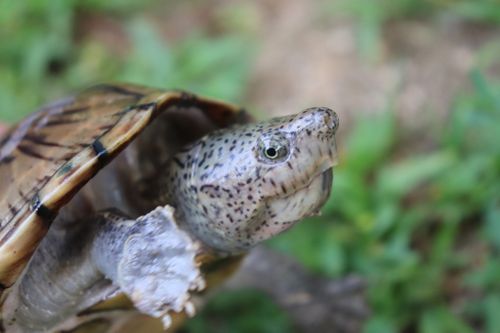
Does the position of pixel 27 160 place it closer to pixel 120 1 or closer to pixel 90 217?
pixel 90 217

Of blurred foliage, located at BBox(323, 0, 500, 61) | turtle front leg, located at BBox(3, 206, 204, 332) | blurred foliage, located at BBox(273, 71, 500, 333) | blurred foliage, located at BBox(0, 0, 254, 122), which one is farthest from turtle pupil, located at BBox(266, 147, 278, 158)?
blurred foliage, located at BBox(323, 0, 500, 61)

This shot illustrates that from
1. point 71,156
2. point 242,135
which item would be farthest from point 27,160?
point 242,135

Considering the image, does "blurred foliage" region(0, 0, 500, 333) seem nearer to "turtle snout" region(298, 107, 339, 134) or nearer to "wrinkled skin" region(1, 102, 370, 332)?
"wrinkled skin" region(1, 102, 370, 332)

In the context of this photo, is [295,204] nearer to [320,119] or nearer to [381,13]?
[320,119]

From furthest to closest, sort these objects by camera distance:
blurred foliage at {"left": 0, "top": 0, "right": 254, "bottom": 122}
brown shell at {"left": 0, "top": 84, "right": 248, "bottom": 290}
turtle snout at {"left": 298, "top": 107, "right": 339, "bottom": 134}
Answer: blurred foliage at {"left": 0, "top": 0, "right": 254, "bottom": 122}
brown shell at {"left": 0, "top": 84, "right": 248, "bottom": 290}
turtle snout at {"left": 298, "top": 107, "right": 339, "bottom": 134}

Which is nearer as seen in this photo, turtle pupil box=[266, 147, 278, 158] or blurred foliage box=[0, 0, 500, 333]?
turtle pupil box=[266, 147, 278, 158]

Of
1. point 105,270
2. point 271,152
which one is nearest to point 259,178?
point 271,152
